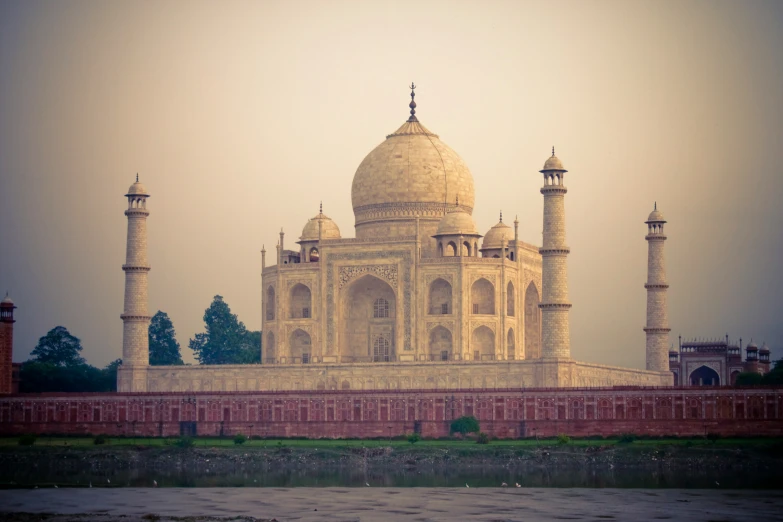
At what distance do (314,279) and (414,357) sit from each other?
16.5ft

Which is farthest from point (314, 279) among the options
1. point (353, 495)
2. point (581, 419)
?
point (353, 495)

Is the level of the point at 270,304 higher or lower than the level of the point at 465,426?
higher

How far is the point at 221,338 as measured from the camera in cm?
6962

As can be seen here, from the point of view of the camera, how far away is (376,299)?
5550cm

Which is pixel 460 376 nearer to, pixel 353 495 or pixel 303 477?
pixel 303 477

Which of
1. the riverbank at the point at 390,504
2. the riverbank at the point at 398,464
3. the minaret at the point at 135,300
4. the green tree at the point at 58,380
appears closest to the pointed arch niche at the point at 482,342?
the riverbank at the point at 398,464

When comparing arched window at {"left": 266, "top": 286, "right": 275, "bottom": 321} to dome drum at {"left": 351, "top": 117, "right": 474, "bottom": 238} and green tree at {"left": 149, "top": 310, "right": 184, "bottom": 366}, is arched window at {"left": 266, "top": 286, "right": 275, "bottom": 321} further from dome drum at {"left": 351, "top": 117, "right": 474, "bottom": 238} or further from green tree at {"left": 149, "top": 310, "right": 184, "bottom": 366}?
green tree at {"left": 149, "top": 310, "right": 184, "bottom": 366}

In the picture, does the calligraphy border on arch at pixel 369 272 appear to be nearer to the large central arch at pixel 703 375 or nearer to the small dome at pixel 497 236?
the small dome at pixel 497 236

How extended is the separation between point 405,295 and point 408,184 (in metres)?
4.79

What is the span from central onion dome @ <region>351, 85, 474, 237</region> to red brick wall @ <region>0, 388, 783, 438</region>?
9.39 metres

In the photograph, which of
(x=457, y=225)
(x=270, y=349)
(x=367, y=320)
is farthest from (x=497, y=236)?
(x=270, y=349)

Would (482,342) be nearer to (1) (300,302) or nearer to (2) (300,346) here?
(2) (300,346)

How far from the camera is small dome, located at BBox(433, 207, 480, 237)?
54.2m

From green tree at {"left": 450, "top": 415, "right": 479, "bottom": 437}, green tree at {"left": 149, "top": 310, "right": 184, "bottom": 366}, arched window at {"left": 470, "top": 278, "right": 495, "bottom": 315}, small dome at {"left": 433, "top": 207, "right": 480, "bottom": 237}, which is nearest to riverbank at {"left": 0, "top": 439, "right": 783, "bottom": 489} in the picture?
green tree at {"left": 450, "top": 415, "right": 479, "bottom": 437}
